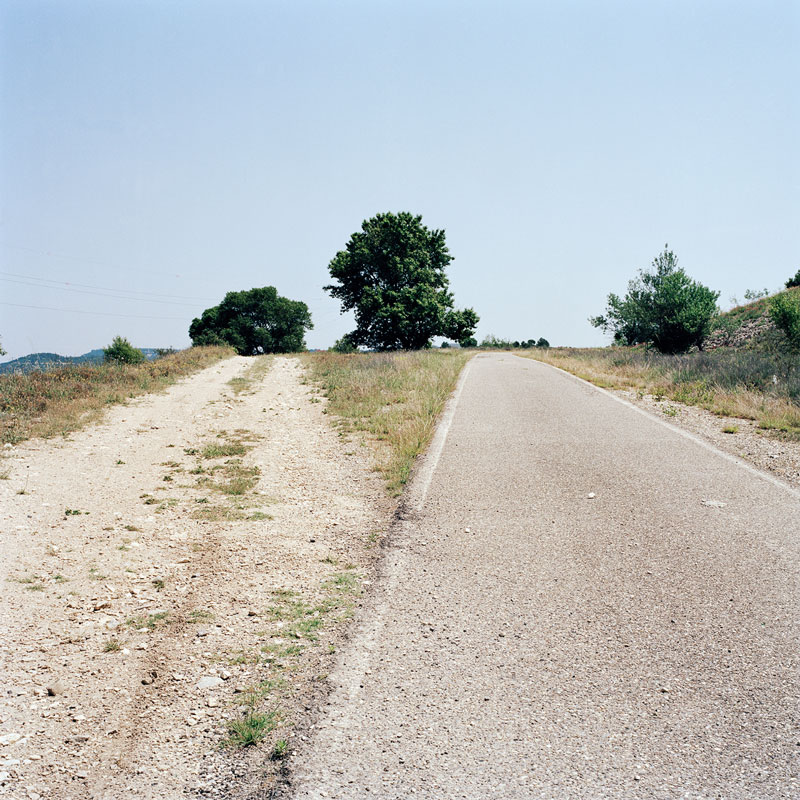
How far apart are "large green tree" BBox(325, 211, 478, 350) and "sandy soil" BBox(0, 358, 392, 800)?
3348cm

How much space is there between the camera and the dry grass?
10.5 m

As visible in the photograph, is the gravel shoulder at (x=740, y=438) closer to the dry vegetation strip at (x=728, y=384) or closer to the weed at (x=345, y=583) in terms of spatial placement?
the dry vegetation strip at (x=728, y=384)

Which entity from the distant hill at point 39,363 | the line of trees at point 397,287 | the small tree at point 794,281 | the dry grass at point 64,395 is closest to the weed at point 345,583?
the dry grass at point 64,395

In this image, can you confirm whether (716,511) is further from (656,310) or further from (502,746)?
(656,310)

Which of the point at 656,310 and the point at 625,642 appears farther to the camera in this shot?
the point at 656,310

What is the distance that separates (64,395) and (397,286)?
32.2 meters

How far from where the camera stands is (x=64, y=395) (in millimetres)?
13312

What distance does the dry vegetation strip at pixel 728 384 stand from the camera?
11.7m

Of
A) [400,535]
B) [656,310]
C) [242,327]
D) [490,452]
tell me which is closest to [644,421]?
[490,452]

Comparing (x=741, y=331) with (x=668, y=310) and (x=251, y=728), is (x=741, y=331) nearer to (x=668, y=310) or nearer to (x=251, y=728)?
(x=668, y=310)

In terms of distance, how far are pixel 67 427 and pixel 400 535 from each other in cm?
812

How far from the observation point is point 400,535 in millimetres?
5660

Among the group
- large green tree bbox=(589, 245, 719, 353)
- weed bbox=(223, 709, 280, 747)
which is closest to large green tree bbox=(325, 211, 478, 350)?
large green tree bbox=(589, 245, 719, 353)

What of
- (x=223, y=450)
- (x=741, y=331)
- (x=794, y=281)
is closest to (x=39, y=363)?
(x=223, y=450)
